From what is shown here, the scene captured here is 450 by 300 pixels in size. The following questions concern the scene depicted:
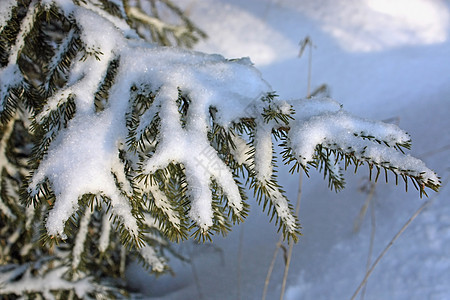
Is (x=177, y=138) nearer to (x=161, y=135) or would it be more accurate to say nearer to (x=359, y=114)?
(x=161, y=135)

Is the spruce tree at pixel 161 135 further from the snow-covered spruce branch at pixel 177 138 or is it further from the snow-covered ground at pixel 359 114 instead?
the snow-covered ground at pixel 359 114

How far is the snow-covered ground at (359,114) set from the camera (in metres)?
1.47

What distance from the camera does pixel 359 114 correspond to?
253cm

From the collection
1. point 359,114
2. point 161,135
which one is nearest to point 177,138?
point 161,135

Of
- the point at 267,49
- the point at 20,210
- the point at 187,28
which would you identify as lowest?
the point at 20,210

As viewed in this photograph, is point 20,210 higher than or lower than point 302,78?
lower

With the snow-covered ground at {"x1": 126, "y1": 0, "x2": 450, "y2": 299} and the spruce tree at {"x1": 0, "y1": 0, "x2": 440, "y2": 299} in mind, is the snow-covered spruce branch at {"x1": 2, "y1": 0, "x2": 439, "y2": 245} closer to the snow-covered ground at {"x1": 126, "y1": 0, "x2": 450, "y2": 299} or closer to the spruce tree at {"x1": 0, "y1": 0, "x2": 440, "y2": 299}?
the spruce tree at {"x1": 0, "y1": 0, "x2": 440, "y2": 299}

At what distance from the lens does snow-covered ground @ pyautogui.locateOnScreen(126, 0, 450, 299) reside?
1.47 metres

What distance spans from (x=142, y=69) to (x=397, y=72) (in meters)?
2.36

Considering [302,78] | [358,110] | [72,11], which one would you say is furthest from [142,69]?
[302,78]

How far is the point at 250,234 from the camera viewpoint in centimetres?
200

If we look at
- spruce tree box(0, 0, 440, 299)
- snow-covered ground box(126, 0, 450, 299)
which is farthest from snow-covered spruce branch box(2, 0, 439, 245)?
snow-covered ground box(126, 0, 450, 299)

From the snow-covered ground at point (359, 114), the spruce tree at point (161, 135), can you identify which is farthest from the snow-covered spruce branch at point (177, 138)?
the snow-covered ground at point (359, 114)

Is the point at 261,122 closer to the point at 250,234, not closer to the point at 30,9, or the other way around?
the point at 30,9
